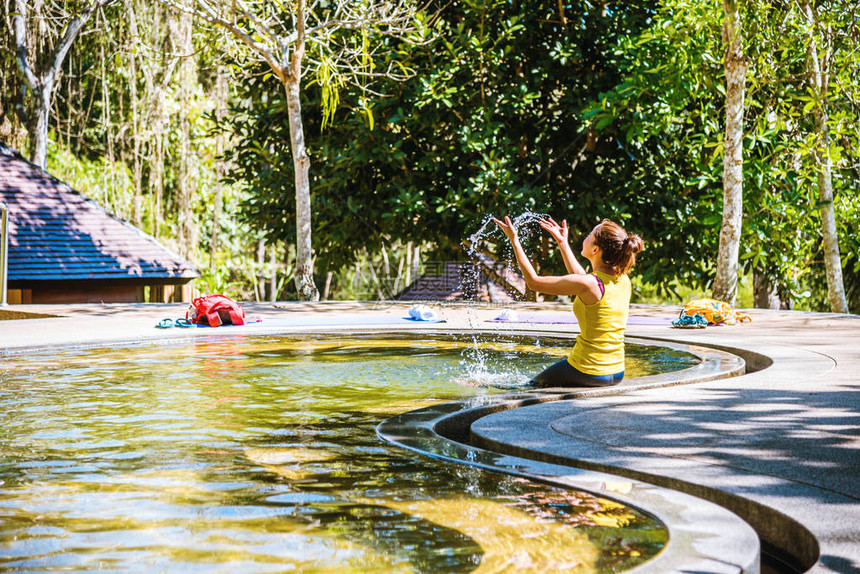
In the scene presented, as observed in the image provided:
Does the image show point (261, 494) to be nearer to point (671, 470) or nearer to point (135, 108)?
point (671, 470)

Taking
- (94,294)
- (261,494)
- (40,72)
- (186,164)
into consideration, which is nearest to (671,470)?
(261,494)

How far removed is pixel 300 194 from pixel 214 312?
5.73 m

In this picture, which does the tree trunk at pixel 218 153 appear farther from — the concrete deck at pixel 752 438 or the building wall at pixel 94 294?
the concrete deck at pixel 752 438

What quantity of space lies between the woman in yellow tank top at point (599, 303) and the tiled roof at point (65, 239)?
1498cm

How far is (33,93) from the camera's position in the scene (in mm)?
23234

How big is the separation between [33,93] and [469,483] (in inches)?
876

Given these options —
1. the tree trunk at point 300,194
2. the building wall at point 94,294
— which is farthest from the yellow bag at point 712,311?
the building wall at point 94,294

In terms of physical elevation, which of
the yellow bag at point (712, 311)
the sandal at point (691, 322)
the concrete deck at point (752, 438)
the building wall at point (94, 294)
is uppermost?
the building wall at point (94, 294)

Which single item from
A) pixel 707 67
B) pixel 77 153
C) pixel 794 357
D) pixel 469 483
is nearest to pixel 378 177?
pixel 707 67

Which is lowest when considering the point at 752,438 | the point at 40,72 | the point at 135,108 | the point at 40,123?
the point at 752,438

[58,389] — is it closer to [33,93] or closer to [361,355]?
[361,355]

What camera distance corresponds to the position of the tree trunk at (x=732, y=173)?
52.4ft

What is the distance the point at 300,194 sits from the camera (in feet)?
59.7

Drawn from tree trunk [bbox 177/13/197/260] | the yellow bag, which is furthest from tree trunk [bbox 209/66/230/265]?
the yellow bag
